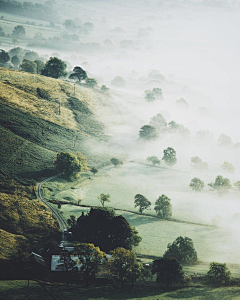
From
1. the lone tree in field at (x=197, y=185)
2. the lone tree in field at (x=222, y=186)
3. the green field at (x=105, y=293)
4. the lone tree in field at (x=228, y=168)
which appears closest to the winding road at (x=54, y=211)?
the green field at (x=105, y=293)

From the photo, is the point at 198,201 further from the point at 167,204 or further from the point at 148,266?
the point at 148,266

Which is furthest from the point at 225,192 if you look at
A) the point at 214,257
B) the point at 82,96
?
the point at 82,96

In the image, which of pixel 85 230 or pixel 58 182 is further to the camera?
pixel 58 182

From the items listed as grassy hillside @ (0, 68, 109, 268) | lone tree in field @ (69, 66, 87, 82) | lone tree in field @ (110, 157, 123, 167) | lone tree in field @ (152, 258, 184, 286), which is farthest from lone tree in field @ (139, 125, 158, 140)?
lone tree in field @ (152, 258, 184, 286)

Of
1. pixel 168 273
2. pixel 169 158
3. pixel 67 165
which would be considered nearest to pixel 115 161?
pixel 169 158

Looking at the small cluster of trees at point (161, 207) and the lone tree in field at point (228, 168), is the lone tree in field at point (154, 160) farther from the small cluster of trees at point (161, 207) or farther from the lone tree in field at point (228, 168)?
the small cluster of trees at point (161, 207)

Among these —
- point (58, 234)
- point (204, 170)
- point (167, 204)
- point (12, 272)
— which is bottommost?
point (12, 272)

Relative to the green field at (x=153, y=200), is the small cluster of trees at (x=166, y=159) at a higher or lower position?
higher
